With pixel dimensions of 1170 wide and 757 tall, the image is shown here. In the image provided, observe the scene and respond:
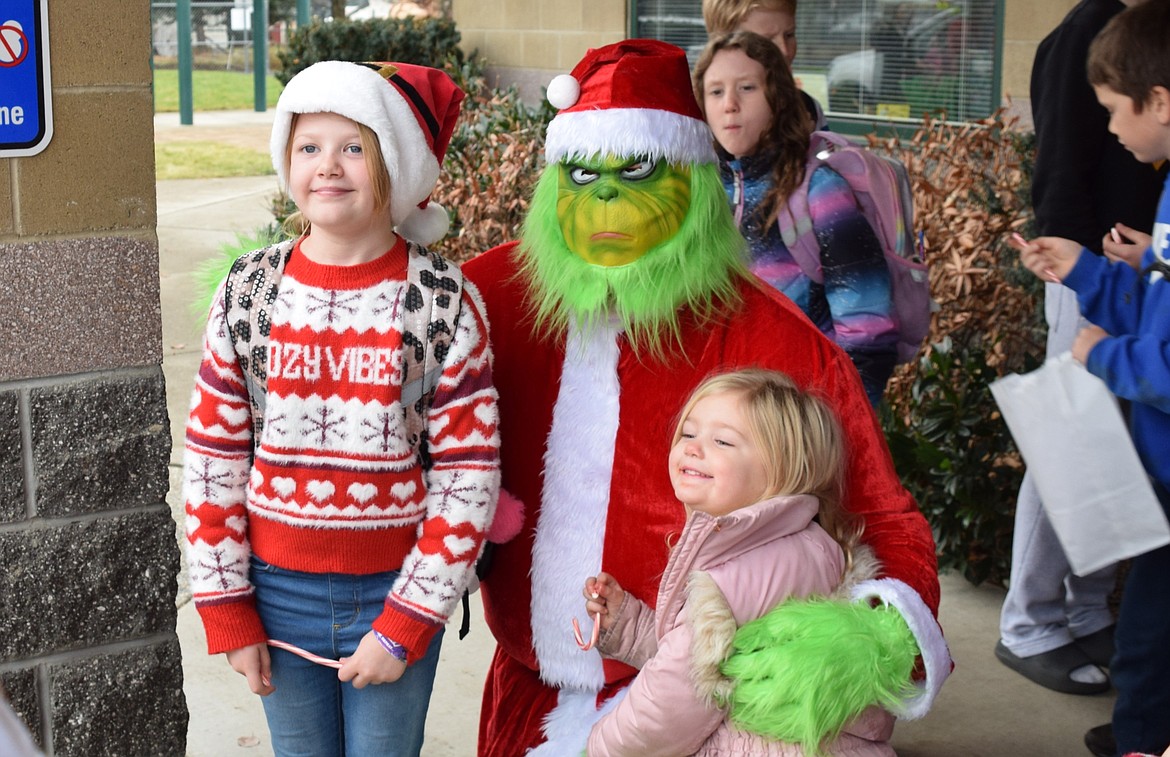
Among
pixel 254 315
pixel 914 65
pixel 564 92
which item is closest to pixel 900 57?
pixel 914 65

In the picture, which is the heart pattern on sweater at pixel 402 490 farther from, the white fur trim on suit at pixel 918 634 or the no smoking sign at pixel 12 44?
the no smoking sign at pixel 12 44

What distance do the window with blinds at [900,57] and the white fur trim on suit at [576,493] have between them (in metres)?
4.84

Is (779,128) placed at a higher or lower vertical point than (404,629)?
higher

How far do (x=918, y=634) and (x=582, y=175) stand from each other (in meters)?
1.01

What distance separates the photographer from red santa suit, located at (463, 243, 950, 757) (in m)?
2.53

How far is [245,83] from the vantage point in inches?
1089

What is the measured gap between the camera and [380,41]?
34.4 feet

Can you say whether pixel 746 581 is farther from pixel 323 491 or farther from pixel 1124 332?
pixel 1124 332

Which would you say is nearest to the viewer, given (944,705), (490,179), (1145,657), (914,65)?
(1145,657)

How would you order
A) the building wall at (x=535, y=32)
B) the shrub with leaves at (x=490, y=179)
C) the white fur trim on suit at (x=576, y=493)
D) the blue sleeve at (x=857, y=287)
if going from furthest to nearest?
the building wall at (x=535, y=32) → the shrub with leaves at (x=490, y=179) → the blue sleeve at (x=857, y=287) → the white fur trim on suit at (x=576, y=493)

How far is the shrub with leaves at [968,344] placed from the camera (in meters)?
4.48

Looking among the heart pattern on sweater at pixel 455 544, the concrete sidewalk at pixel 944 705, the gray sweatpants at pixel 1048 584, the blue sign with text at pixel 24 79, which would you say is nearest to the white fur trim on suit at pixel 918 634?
the heart pattern on sweater at pixel 455 544

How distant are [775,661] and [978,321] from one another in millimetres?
3203

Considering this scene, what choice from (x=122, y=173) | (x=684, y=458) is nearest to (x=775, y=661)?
(x=684, y=458)
